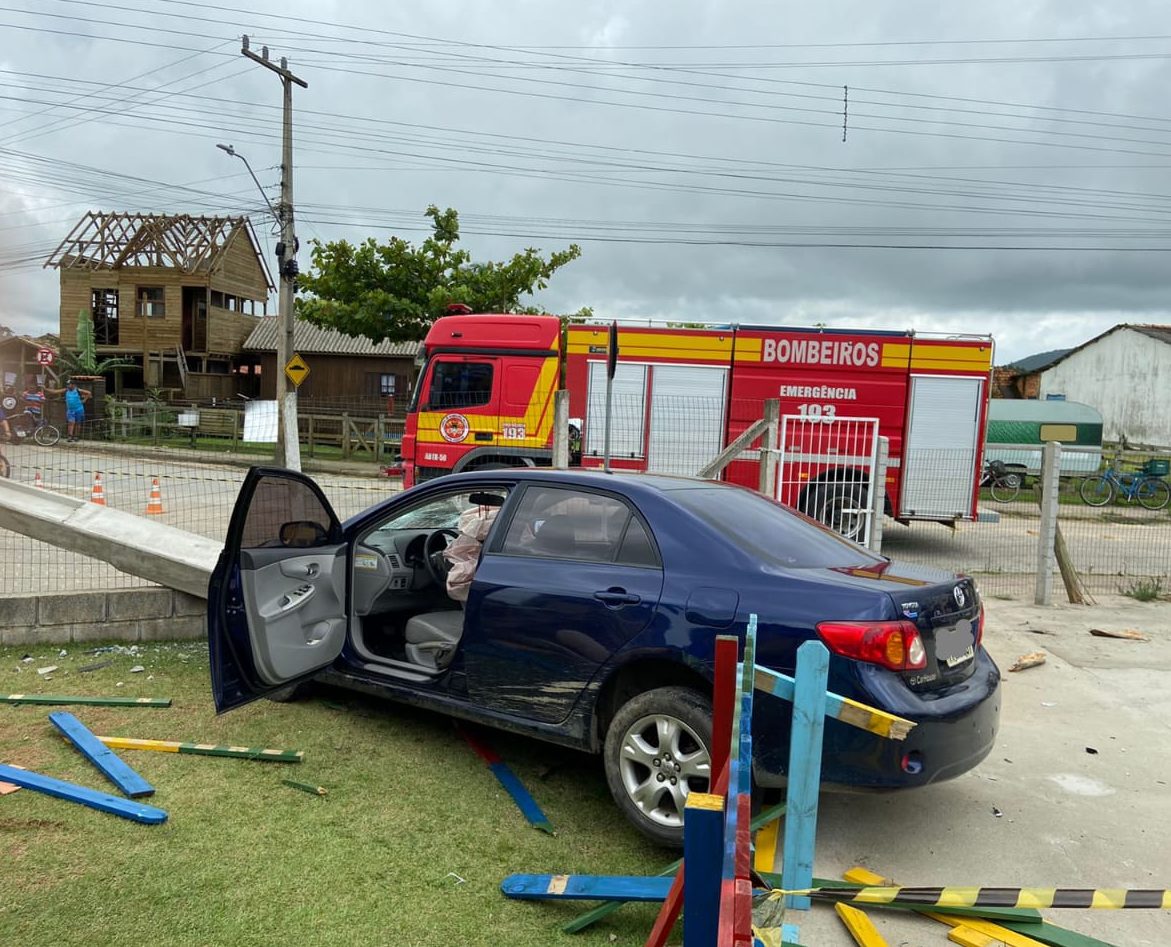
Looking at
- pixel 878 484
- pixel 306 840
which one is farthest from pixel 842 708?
pixel 878 484

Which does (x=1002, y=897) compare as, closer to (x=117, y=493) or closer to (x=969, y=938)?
(x=969, y=938)

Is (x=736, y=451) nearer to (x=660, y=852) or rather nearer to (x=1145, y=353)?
(x=660, y=852)

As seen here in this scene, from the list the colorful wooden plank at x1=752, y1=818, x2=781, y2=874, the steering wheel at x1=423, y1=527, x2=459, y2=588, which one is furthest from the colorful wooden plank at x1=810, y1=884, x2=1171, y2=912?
the steering wheel at x1=423, y1=527, x2=459, y2=588

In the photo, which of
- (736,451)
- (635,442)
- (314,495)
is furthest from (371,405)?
(314,495)

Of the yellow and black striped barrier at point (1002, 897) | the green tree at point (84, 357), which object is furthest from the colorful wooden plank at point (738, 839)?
the green tree at point (84, 357)

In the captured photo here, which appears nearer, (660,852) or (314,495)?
(660,852)

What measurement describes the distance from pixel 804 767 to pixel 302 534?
2802mm

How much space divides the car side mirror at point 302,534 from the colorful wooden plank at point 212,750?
984mm

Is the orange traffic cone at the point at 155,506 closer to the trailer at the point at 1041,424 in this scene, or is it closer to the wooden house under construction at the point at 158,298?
the trailer at the point at 1041,424

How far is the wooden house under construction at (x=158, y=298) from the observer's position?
35.8m

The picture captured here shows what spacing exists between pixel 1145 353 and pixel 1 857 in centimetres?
4523

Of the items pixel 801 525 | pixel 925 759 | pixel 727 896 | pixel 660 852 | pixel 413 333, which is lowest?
pixel 660 852

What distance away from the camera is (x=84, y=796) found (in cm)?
371

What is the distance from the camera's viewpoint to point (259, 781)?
402cm
